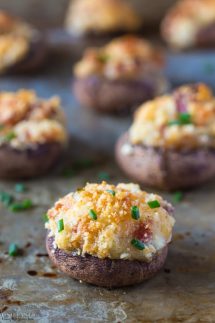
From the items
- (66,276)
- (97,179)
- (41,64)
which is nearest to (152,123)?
(97,179)

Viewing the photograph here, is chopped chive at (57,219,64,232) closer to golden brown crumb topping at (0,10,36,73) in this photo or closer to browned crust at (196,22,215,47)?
golden brown crumb topping at (0,10,36,73)

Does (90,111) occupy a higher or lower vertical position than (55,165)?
higher

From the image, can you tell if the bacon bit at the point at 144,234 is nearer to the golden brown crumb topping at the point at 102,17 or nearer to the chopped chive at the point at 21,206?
the chopped chive at the point at 21,206

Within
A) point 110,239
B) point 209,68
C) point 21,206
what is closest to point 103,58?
point 209,68

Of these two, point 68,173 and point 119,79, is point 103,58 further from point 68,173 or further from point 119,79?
point 68,173

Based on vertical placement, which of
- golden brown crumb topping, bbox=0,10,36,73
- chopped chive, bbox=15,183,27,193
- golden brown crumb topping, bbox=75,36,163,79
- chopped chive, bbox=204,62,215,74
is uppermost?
golden brown crumb topping, bbox=0,10,36,73

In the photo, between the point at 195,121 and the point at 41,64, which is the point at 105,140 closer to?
the point at 195,121

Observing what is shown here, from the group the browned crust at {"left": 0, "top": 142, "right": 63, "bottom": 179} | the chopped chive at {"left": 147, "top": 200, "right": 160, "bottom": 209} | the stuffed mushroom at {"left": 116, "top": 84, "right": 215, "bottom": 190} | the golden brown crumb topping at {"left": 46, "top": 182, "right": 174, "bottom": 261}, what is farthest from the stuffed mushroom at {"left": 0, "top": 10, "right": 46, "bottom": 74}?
the chopped chive at {"left": 147, "top": 200, "right": 160, "bottom": 209}
